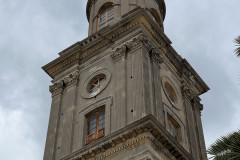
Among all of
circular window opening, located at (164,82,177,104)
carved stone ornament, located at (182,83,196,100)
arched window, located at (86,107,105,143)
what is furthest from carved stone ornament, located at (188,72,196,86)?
arched window, located at (86,107,105,143)

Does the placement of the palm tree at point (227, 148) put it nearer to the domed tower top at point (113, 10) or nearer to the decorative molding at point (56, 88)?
the decorative molding at point (56, 88)

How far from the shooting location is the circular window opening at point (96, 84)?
1330 inches

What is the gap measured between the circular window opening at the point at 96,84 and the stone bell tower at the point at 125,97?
68mm

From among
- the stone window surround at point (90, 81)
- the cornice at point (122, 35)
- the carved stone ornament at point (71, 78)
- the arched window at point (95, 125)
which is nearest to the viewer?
the arched window at point (95, 125)

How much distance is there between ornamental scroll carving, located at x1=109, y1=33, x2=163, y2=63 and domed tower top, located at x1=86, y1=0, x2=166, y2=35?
5.05 metres

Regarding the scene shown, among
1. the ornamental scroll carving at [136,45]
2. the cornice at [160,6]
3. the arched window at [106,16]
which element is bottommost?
the ornamental scroll carving at [136,45]

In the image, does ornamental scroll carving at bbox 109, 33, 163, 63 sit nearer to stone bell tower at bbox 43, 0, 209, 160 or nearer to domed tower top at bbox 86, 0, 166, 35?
stone bell tower at bbox 43, 0, 209, 160

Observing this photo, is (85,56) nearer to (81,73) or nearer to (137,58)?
(81,73)

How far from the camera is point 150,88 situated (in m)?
31.4

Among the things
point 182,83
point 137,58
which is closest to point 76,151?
point 137,58

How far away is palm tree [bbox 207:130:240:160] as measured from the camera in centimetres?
1666

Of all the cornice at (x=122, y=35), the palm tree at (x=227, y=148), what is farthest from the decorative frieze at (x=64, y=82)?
the palm tree at (x=227, y=148)

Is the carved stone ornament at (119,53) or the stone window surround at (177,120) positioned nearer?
the stone window surround at (177,120)

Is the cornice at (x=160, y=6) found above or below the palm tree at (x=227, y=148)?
above
